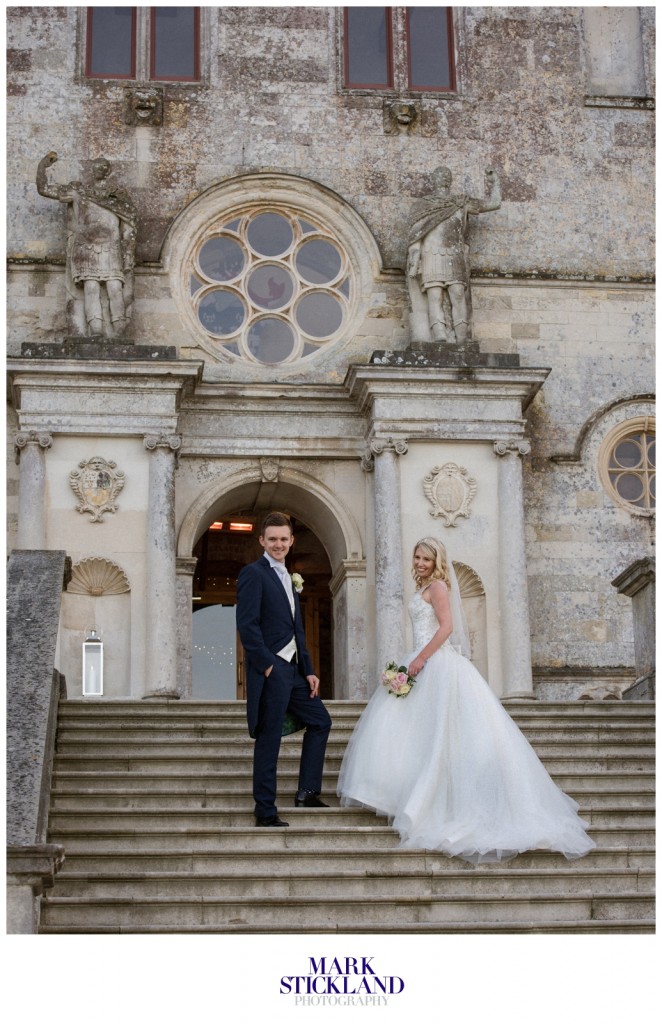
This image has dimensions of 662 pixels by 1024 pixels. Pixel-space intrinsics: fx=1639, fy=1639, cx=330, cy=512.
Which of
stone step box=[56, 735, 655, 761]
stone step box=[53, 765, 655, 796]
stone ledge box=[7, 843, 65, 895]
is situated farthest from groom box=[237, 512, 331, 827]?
stone ledge box=[7, 843, 65, 895]

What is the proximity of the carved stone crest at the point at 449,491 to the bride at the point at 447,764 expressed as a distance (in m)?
5.49

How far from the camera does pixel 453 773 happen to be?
9.02 metres

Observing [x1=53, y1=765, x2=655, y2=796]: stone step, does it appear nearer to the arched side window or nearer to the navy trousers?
the navy trousers

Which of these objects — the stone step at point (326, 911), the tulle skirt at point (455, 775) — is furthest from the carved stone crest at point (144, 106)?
the stone step at point (326, 911)

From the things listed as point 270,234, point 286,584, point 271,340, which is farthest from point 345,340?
point 286,584

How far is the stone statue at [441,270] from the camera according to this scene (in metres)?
16.0

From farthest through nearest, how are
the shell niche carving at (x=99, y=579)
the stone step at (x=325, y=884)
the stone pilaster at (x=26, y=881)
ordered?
the shell niche carving at (x=99, y=579)
the stone step at (x=325, y=884)
the stone pilaster at (x=26, y=881)

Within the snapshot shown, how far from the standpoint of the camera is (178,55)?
17109 mm

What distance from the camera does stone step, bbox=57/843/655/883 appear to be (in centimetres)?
856

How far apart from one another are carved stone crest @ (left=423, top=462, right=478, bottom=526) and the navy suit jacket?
→ 6067 millimetres

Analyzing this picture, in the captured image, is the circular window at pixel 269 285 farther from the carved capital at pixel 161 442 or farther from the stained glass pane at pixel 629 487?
the stained glass pane at pixel 629 487
